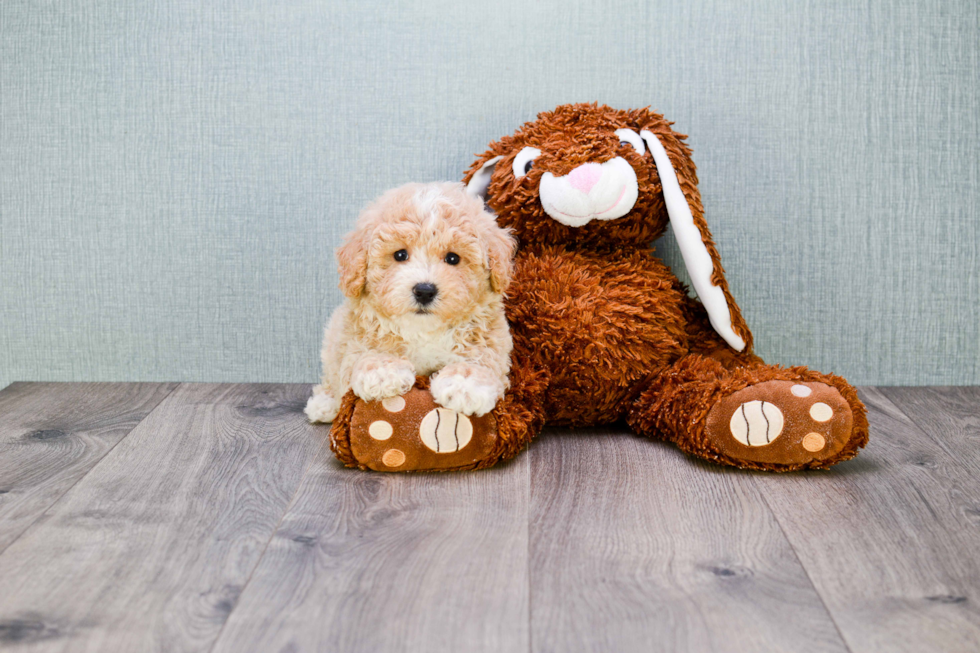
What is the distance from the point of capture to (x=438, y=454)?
1.28 m

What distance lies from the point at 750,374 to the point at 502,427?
1.34 ft

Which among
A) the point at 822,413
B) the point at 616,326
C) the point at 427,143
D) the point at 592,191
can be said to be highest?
the point at 427,143

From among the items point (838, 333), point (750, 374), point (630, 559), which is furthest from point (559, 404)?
point (838, 333)

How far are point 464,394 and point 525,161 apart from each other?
49 centimetres

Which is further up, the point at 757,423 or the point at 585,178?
the point at 585,178

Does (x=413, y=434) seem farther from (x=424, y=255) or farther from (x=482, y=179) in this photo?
(x=482, y=179)

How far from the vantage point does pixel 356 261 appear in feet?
4.22

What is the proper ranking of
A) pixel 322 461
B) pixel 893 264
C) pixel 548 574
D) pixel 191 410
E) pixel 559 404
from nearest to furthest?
pixel 548 574
pixel 322 461
pixel 559 404
pixel 191 410
pixel 893 264

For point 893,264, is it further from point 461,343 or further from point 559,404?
point 461,343

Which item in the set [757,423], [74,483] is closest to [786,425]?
[757,423]

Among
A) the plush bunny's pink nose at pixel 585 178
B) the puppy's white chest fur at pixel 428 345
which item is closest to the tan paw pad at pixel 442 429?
the puppy's white chest fur at pixel 428 345

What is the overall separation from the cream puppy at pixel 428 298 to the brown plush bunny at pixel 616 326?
0.05m

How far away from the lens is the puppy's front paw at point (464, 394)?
1257mm

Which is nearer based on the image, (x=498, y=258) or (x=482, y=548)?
(x=482, y=548)
